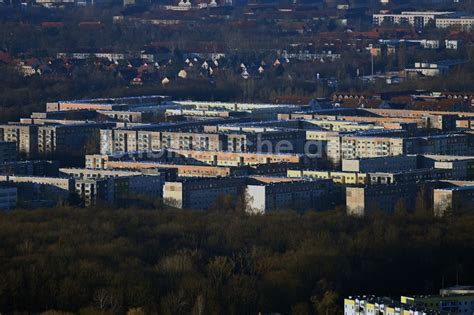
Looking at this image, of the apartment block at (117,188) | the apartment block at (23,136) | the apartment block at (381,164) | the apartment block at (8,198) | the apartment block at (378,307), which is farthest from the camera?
the apartment block at (23,136)

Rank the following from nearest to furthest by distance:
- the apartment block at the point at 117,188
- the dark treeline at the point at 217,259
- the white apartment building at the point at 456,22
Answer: the dark treeline at the point at 217,259
the apartment block at the point at 117,188
the white apartment building at the point at 456,22

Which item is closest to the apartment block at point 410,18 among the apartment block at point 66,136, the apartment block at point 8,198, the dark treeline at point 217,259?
the apartment block at point 66,136

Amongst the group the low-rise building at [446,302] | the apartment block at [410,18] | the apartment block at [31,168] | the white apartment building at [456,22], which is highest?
the apartment block at [410,18]

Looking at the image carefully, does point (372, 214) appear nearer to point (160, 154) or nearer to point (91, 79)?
point (160, 154)

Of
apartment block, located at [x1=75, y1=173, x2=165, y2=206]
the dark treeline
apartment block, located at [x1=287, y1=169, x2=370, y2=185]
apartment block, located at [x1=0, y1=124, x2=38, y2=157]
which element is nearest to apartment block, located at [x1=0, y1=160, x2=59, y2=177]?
apartment block, located at [x1=75, y1=173, x2=165, y2=206]

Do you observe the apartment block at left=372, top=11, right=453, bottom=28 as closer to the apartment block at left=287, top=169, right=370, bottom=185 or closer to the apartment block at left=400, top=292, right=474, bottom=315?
the apartment block at left=287, top=169, right=370, bottom=185

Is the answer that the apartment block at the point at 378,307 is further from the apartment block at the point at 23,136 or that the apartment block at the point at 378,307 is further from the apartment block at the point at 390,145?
the apartment block at the point at 23,136

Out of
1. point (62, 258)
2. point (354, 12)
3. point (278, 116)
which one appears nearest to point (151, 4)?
point (354, 12)

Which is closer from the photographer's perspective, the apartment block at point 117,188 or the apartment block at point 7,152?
the apartment block at point 117,188

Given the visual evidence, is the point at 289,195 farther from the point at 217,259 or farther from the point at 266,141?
the point at 266,141
